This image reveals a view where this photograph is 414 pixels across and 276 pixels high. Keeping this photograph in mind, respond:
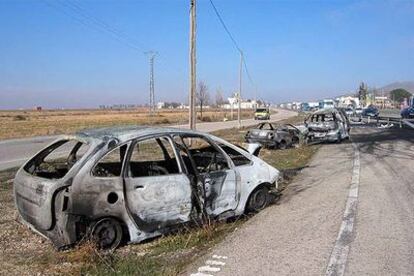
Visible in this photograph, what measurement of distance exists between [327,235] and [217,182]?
5.49 feet

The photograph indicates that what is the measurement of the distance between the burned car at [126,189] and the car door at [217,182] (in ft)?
0.05

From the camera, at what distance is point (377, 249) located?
603 centimetres

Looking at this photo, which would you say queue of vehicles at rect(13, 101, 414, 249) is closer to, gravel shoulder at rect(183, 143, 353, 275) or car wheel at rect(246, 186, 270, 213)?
car wheel at rect(246, 186, 270, 213)

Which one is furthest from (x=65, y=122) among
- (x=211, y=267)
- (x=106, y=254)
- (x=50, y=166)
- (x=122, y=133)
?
(x=211, y=267)

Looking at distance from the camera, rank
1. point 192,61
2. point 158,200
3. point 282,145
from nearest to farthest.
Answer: point 158,200, point 192,61, point 282,145

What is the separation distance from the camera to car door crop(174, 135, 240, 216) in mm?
7164

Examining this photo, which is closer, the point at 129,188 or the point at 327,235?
the point at 129,188

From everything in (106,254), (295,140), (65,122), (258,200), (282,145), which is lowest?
(65,122)

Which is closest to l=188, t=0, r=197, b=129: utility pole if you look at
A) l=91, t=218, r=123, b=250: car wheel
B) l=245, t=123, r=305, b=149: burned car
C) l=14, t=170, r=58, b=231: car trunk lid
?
l=245, t=123, r=305, b=149: burned car

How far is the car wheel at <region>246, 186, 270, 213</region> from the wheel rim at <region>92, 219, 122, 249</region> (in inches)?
97.1

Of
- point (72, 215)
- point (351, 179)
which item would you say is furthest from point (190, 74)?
point (72, 215)

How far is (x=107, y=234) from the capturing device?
620 cm

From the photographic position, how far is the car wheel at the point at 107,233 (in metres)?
6.09

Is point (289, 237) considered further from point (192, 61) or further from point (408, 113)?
point (408, 113)
